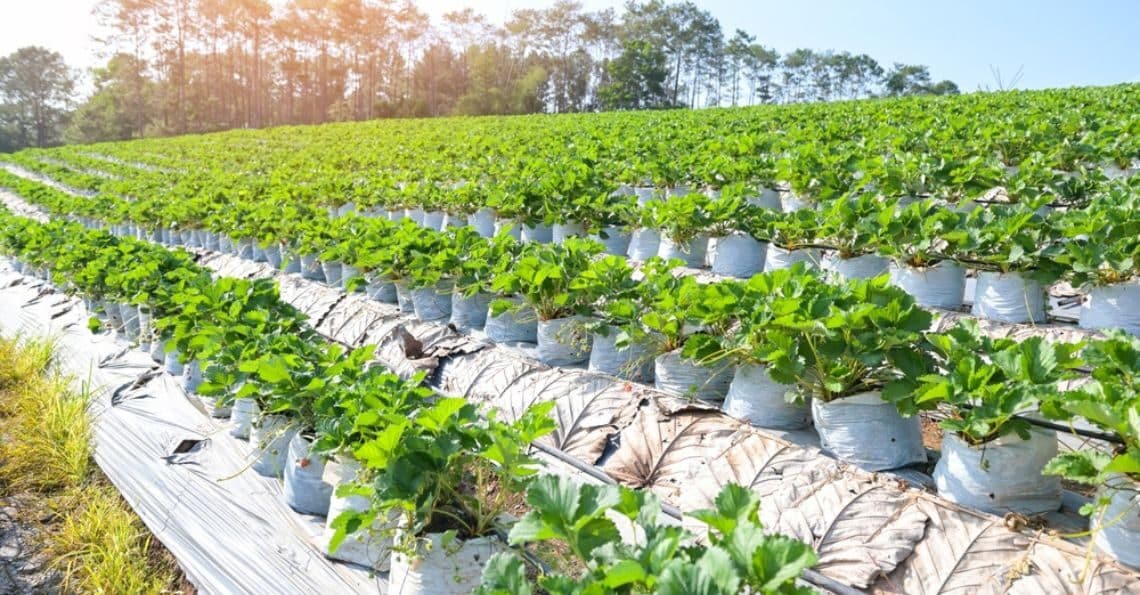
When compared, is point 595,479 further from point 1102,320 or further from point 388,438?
point 1102,320

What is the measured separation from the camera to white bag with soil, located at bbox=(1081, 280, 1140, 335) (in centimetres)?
299

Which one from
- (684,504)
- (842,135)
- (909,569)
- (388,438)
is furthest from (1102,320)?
(842,135)

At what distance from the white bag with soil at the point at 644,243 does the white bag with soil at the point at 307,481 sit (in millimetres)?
2888

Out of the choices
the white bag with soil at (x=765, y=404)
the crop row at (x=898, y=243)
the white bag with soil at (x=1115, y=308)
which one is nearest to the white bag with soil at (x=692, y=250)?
the crop row at (x=898, y=243)

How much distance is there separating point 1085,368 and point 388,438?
8.41 ft

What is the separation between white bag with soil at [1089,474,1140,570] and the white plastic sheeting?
202cm

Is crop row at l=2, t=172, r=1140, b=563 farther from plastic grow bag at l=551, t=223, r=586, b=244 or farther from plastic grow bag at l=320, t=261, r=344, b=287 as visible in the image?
plastic grow bag at l=320, t=261, r=344, b=287

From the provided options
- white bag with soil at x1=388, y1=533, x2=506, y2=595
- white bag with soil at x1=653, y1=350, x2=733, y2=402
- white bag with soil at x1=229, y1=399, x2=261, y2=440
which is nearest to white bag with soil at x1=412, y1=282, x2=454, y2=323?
white bag with soil at x1=229, y1=399, x2=261, y2=440

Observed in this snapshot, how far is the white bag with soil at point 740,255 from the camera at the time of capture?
14.6ft

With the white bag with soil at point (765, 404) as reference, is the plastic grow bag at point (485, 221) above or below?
above

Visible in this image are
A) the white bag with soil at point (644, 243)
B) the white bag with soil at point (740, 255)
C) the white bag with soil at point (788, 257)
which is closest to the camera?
the white bag with soil at point (788, 257)

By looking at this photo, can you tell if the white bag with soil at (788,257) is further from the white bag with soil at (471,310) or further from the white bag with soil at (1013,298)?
the white bag with soil at (471,310)

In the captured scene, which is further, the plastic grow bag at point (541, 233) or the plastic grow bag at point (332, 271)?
the plastic grow bag at point (541, 233)

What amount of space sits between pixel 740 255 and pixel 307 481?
275cm
